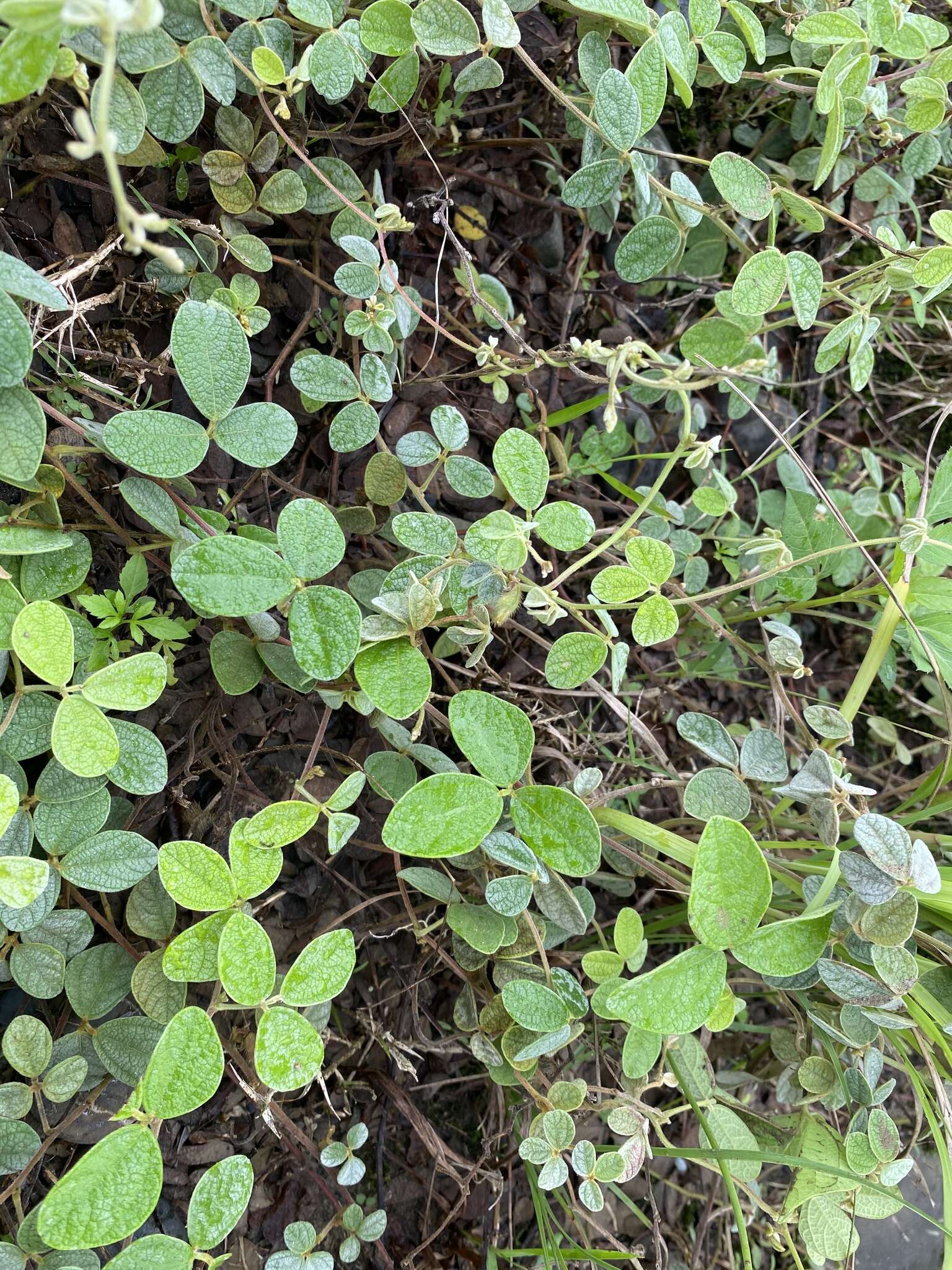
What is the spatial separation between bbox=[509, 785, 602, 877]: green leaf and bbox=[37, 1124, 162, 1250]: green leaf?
0.45 m

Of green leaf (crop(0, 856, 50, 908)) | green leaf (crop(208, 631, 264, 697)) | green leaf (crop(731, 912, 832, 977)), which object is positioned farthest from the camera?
green leaf (crop(208, 631, 264, 697))

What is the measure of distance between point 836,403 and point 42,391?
1308 millimetres

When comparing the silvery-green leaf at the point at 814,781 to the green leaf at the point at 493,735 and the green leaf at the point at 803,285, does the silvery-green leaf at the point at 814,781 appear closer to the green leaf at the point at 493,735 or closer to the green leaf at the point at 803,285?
the green leaf at the point at 493,735

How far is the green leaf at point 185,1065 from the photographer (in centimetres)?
78

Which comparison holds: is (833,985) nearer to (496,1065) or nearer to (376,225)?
(496,1065)

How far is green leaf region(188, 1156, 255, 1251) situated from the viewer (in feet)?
2.67

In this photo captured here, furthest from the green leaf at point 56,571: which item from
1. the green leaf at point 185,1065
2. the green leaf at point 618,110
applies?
the green leaf at point 618,110

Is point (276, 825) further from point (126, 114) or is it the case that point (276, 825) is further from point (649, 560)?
point (126, 114)

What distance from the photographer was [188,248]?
3.53ft

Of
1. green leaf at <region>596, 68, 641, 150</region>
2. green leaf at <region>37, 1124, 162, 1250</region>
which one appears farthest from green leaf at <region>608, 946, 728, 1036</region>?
green leaf at <region>596, 68, 641, 150</region>

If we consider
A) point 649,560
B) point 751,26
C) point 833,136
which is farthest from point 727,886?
point 751,26

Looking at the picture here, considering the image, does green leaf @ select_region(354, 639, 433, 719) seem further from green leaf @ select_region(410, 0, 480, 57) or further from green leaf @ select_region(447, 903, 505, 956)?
green leaf @ select_region(410, 0, 480, 57)

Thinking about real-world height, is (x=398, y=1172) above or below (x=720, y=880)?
below

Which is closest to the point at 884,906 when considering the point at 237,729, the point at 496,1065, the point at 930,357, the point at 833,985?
the point at 833,985
